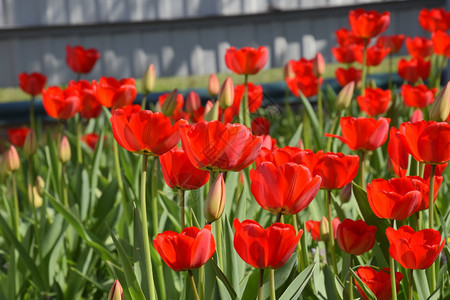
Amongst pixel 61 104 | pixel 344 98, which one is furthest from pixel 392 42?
pixel 61 104

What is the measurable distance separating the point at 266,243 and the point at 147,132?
24cm

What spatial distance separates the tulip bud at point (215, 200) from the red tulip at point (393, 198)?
215mm

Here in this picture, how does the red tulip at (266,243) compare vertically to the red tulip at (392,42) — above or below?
below

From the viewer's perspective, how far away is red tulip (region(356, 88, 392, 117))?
1.88 meters

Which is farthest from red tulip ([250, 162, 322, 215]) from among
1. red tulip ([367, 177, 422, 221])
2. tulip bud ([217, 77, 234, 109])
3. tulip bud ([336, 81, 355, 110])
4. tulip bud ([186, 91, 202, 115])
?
tulip bud ([186, 91, 202, 115])

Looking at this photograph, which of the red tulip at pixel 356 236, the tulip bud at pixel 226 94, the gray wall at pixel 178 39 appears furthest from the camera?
the gray wall at pixel 178 39

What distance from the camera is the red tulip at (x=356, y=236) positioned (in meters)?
1.02

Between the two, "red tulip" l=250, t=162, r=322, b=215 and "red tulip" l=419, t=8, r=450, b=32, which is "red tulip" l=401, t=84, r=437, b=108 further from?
"red tulip" l=250, t=162, r=322, b=215

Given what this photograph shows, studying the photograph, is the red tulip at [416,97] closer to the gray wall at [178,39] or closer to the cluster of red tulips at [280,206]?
the cluster of red tulips at [280,206]

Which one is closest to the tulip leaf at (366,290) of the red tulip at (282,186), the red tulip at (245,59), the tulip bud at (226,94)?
the red tulip at (282,186)

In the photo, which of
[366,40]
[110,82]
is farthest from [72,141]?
[366,40]

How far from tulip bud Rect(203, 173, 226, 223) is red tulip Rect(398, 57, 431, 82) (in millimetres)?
1772

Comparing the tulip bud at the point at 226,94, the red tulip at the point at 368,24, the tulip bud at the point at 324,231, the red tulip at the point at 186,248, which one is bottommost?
the tulip bud at the point at 324,231

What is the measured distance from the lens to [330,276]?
1.14m
